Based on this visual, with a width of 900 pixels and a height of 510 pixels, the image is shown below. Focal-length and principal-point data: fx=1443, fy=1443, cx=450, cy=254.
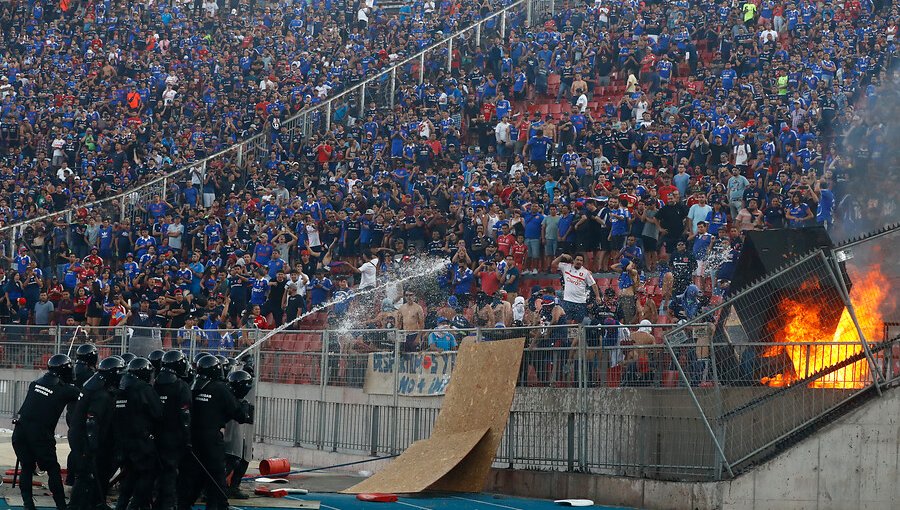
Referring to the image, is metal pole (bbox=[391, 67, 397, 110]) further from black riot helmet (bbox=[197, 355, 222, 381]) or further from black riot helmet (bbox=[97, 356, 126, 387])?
black riot helmet (bbox=[97, 356, 126, 387])

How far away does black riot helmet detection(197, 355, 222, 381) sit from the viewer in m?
12.8

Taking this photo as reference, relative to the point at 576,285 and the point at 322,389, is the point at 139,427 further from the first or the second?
the point at 576,285

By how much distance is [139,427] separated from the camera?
1227 centimetres

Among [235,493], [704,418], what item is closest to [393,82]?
[235,493]

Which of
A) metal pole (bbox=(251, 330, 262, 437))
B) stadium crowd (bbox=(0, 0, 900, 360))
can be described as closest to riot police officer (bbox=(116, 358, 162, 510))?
stadium crowd (bbox=(0, 0, 900, 360))

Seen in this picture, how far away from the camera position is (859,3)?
1064 inches

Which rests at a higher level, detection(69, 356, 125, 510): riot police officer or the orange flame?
the orange flame

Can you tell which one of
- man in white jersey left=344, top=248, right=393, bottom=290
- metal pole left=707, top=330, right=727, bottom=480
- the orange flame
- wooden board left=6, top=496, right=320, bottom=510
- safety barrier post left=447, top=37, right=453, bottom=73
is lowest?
wooden board left=6, top=496, right=320, bottom=510

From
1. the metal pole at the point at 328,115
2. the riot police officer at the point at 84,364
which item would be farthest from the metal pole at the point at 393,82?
the riot police officer at the point at 84,364

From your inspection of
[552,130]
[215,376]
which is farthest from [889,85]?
[215,376]

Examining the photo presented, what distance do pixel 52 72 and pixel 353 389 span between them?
917 inches

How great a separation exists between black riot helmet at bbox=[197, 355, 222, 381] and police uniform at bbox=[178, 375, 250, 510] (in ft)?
0.14

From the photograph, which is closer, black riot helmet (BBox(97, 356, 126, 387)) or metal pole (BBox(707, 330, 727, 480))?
black riot helmet (BBox(97, 356, 126, 387))

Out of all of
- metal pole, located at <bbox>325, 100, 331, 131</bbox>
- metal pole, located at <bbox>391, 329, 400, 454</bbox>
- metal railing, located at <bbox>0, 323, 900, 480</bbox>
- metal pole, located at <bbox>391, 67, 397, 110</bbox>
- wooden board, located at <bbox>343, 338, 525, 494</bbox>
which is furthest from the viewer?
metal pole, located at <bbox>391, 67, 397, 110</bbox>
